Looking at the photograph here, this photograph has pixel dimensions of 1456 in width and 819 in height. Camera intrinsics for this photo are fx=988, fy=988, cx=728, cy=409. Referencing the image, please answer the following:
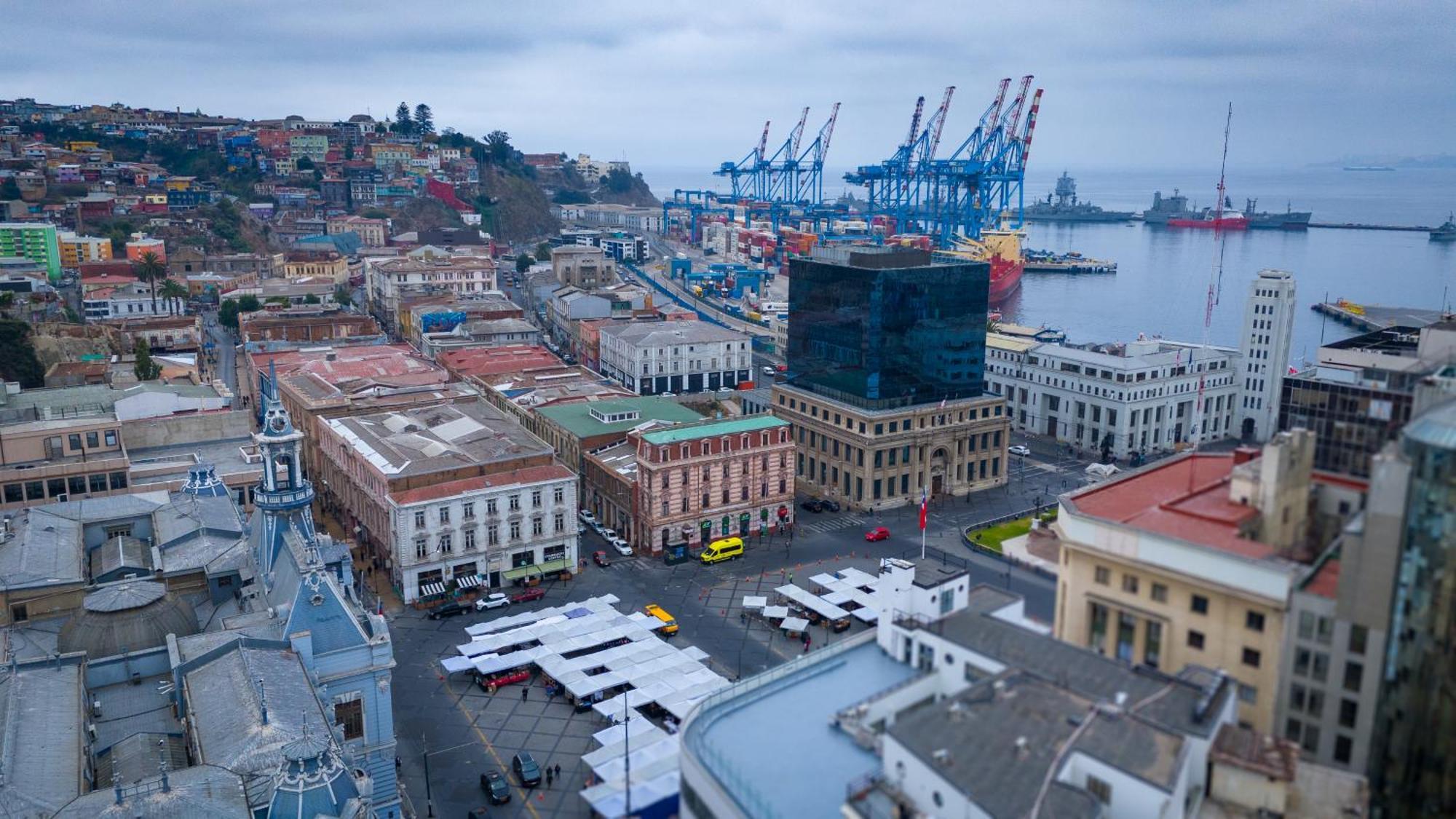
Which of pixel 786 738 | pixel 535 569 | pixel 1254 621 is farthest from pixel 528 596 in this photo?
pixel 1254 621

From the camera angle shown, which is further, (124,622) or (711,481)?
(711,481)

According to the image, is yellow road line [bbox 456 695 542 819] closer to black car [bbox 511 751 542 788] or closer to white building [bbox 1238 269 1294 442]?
black car [bbox 511 751 542 788]

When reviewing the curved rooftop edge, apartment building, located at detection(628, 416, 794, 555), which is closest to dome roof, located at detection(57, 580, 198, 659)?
the curved rooftop edge

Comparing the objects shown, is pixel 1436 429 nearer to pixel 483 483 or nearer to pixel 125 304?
pixel 483 483

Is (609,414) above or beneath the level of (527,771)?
above

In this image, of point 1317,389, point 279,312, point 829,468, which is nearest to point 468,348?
point 279,312

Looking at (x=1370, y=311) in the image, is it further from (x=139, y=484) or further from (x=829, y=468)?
(x=139, y=484)
